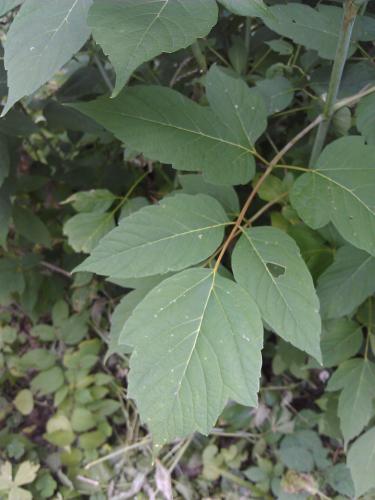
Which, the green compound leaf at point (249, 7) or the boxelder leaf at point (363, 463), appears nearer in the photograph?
the green compound leaf at point (249, 7)

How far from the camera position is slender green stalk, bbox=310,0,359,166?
0.73 m

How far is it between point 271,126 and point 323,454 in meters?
1.08

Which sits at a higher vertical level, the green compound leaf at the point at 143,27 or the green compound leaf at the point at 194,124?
the green compound leaf at the point at 143,27

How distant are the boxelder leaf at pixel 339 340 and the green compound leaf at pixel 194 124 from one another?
21.1 inches

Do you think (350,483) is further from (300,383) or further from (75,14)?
(75,14)

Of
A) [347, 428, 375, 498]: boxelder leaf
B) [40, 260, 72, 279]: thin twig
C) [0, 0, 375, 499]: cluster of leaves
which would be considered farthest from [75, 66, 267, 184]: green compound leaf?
[40, 260, 72, 279]: thin twig

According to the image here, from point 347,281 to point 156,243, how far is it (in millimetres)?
451

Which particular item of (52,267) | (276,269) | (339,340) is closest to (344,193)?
(276,269)

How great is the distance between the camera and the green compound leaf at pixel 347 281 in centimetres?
101

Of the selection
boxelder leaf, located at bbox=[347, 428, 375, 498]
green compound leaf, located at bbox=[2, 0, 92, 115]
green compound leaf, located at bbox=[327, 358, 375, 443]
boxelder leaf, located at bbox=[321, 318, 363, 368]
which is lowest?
boxelder leaf, located at bbox=[347, 428, 375, 498]

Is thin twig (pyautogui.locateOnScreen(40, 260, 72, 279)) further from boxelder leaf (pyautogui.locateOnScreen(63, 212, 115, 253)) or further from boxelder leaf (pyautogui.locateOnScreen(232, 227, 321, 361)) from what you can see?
boxelder leaf (pyautogui.locateOnScreen(232, 227, 321, 361))

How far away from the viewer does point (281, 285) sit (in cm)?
80

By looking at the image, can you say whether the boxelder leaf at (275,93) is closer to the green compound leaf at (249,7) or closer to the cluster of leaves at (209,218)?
the cluster of leaves at (209,218)

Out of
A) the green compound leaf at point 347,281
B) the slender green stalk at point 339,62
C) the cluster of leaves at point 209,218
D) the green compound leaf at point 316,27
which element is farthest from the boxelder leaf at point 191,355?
the green compound leaf at point 316,27
